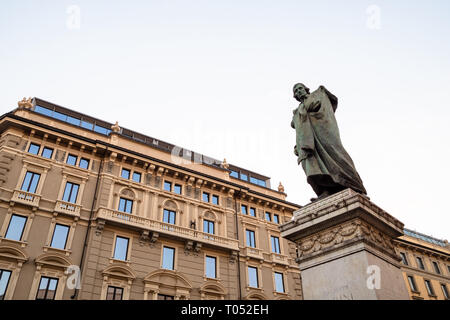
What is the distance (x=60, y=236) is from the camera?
74.7 ft

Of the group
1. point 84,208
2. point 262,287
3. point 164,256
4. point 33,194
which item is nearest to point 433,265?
point 262,287

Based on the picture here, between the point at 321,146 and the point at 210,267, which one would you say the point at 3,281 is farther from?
the point at 321,146

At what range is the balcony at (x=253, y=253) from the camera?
29.2m

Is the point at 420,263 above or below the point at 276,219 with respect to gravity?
below

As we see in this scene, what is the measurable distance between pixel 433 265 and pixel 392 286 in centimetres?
4520

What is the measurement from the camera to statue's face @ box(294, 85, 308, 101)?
25.8ft

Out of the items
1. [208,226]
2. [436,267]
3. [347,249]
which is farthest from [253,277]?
[436,267]

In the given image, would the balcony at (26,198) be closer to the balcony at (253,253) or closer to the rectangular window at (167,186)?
the rectangular window at (167,186)

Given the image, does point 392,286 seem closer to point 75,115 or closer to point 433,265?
point 75,115

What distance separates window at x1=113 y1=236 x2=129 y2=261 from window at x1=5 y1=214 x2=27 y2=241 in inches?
225

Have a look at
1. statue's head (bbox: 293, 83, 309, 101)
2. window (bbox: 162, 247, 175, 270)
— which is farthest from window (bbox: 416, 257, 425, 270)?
statue's head (bbox: 293, 83, 309, 101)

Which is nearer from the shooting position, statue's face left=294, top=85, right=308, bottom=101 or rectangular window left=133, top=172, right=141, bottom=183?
statue's face left=294, top=85, right=308, bottom=101

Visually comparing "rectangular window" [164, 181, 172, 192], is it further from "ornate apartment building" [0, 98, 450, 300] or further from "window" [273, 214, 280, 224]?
"window" [273, 214, 280, 224]

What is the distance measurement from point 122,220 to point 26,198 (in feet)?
19.8
